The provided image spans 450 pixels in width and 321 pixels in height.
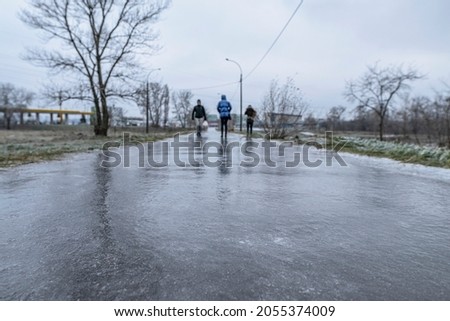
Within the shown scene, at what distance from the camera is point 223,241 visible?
230 centimetres

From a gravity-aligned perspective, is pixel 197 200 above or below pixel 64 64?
below

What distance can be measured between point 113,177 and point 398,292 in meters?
4.40

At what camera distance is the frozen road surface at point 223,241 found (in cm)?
166

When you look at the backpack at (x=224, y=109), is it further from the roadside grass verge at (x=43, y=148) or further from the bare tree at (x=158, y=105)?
the bare tree at (x=158, y=105)

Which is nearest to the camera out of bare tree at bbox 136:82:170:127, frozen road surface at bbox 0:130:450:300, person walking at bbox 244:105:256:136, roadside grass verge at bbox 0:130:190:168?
frozen road surface at bbox 0:130:450:300

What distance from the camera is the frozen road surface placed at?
1.66 meters

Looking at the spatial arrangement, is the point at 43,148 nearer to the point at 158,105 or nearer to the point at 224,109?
the point at 224,109

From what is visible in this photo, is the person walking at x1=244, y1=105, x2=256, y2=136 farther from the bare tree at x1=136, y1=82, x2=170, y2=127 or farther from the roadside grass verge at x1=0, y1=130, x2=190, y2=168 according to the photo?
the bare tree at x1=136, y1=82, x2=170, y2=127

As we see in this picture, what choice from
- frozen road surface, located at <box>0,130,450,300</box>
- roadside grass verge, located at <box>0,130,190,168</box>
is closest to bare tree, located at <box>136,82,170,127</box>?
roadside grass verge, located at <box>0,130,190,168</box>

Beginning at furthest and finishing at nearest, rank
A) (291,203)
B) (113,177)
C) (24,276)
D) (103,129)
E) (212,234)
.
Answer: (103,129)
(113,177)
(291,203)
(212,234)
(24,276)

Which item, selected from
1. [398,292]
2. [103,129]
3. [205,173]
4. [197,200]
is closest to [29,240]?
[197,200]
